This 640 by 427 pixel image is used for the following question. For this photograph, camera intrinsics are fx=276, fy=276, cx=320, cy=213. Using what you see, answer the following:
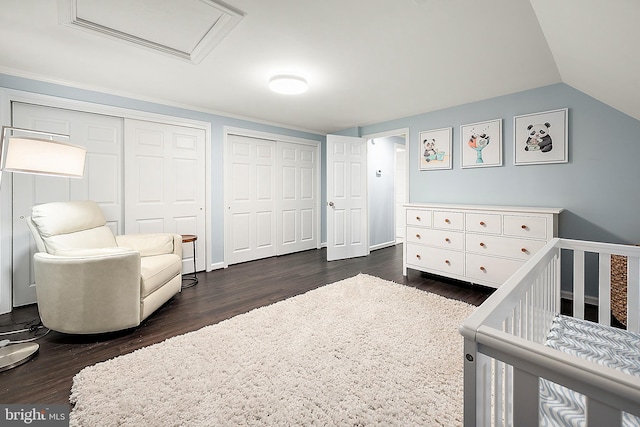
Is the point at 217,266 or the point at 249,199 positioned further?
the point at 249,199

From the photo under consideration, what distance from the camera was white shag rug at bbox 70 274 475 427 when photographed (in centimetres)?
132

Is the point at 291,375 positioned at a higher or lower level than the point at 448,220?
lower

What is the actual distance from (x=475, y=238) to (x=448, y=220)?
0.34 metres

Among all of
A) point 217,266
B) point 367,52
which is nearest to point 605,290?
point 367,52

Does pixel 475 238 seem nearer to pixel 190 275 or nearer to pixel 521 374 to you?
pixel 521 374

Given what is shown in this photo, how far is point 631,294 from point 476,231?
5.02 feet

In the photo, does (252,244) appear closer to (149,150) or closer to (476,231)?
(149,150)

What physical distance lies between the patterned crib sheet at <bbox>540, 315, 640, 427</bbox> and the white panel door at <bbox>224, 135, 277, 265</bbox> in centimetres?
372

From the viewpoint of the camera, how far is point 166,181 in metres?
3.49

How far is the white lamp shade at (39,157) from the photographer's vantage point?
174cm

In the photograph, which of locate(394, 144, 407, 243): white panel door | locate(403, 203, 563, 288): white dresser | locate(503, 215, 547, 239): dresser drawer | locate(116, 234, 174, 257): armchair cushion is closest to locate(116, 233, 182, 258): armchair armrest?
locate(116, 234, 174, 257): armchair cushion

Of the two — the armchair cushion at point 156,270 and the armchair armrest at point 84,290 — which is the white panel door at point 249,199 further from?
the armchair armrest at point 84,290

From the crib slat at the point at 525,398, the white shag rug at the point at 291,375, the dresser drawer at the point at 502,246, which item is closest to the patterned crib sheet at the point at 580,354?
the crib slat at the point at 525,398

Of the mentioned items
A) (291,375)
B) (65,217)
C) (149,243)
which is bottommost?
(291,375)
